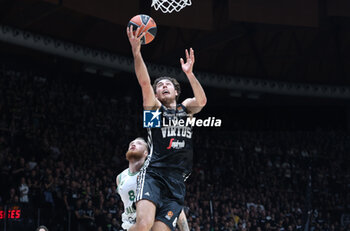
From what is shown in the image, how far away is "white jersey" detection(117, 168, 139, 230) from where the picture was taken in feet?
22.3

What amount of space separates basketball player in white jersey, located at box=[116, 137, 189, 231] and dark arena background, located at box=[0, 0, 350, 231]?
8.10m

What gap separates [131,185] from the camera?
6984mm

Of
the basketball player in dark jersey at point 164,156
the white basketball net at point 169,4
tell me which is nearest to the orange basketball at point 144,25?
the basketball player in dark jersey at point 164,156

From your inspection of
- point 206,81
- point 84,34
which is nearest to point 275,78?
point 206,81

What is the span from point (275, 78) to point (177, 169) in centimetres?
2108

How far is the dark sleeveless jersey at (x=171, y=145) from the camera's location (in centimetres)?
616

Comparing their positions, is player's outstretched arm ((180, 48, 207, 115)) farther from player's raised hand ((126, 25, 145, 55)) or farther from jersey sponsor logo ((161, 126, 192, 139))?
player's raised hand ((126, 25, 145, 55))

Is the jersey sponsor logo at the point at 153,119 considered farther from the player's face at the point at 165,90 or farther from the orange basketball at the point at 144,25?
the orange basketball at the point at 144,25

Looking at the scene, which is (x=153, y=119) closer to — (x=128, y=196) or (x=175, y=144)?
(x=175, y=144)

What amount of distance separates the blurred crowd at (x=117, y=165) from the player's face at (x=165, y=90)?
9501 millimetres

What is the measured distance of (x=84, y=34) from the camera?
69.7ft

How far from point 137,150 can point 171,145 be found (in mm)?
1020

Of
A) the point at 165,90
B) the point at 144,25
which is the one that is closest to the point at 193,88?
the point at 165,90

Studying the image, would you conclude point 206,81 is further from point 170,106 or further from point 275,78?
point 170,106
